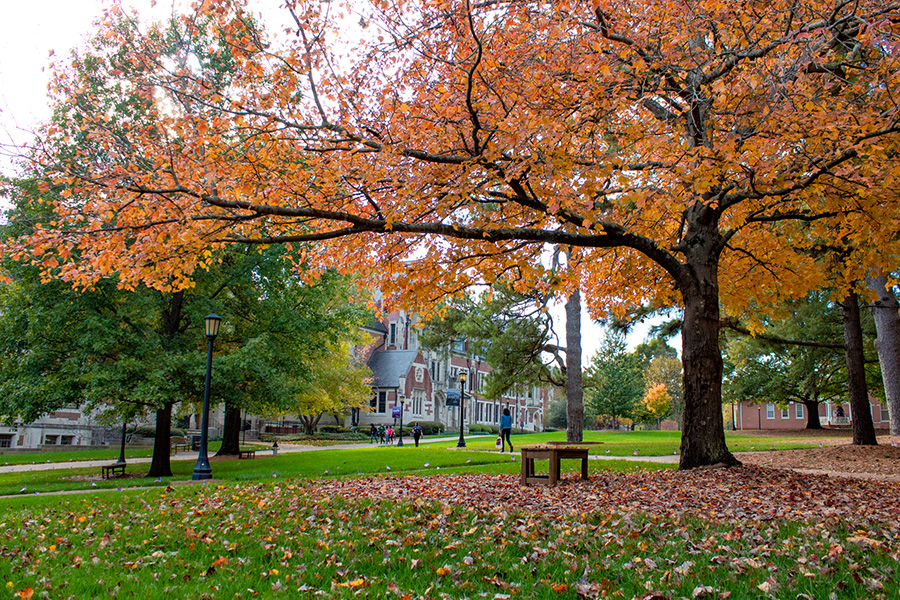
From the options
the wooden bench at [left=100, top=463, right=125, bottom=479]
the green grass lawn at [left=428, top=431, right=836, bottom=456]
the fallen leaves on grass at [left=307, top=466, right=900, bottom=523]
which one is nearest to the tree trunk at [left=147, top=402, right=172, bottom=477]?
the wooden bench at [left=100, top=463, right=125, bottom=479]

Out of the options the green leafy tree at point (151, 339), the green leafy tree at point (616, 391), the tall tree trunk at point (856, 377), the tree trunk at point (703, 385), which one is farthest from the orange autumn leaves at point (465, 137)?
the green leafy tree at point (616, 391)

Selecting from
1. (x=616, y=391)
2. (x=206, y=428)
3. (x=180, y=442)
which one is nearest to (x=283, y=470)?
(x=206, y=428)

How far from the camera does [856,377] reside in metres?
16.1

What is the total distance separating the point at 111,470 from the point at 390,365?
129ft

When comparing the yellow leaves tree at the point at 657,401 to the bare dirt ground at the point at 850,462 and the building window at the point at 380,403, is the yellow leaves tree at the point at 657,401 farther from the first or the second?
the bare dirt ground at the point at 850,462

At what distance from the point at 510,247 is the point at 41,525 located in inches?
311

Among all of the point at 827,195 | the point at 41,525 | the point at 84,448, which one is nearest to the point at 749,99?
the point at 827,195

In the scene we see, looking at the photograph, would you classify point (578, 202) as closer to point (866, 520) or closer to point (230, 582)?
point (866, 520)

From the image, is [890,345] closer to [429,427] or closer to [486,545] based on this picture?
[486,545]

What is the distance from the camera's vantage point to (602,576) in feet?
14.6

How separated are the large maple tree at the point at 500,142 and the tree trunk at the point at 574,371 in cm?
1218

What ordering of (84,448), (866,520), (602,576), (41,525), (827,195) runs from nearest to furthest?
(602,576)
(866,520)
(41,525)
(827,195)
(84,448)

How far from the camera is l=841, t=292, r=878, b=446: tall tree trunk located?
16.1m

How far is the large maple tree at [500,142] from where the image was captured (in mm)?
7996
